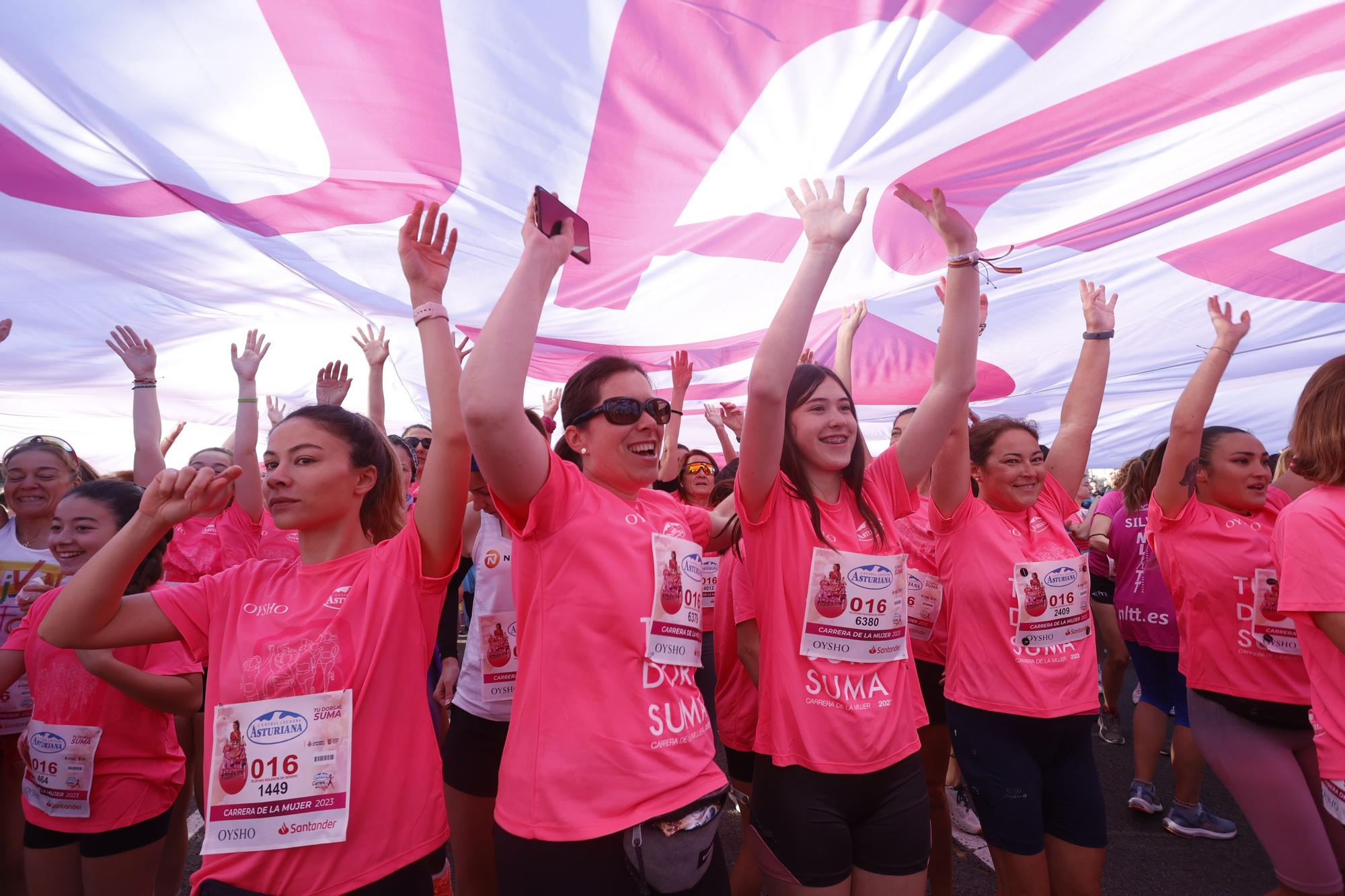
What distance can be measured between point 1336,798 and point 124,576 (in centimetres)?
293

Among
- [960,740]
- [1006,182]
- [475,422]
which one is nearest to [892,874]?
[960,740]

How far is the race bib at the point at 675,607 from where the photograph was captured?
1.62 meters

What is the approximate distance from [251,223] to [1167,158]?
13.2 ft

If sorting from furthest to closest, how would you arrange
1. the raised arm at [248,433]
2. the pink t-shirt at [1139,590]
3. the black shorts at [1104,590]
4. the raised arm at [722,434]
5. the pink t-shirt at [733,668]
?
the black shorts at [1104,590] < the raised arm at [722,434] < the pink t-shirt at [1139,590] < the raised arm at [248,433] < the pink t-shirt at [733,668]

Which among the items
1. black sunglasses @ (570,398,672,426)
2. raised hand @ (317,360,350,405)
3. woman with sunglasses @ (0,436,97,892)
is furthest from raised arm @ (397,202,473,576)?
woman with sunglasses @ (0,436,97,892)

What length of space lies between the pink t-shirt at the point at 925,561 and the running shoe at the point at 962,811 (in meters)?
0.96

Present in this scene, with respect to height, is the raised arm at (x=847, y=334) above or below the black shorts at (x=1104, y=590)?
above

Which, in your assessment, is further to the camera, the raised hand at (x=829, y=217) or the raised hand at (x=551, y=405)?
the raised hand at (x=551, y=405)

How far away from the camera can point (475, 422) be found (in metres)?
1.40

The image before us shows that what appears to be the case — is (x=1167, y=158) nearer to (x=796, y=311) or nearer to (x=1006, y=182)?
(x=1006, y=182)

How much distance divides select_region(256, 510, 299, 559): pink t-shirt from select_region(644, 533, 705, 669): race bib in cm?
231

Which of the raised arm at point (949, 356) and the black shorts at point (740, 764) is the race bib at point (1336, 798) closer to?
the raised arm at point (949, 356)

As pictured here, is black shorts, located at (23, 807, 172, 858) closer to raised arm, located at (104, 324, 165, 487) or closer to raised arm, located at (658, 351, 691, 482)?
raised arm, located at (104, 324, 165, 487)

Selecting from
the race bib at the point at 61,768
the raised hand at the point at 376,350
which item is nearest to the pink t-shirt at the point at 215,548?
the raised hand at the point at 376,350
